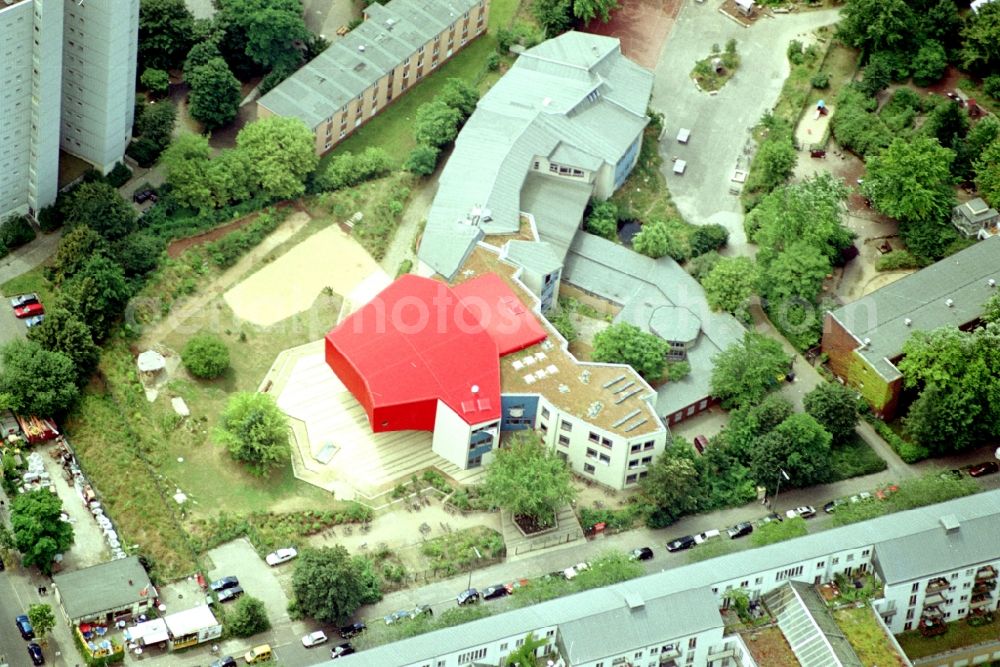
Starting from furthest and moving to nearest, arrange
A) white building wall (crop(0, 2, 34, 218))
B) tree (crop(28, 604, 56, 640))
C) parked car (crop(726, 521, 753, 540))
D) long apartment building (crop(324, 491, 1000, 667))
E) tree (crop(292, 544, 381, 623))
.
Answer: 1. white building wall (crop(0, 2, 34, 218))
2. parked car (crop(726, 521, 753, 540))
3. tree (crop(292, 544, 381, 623))
4. tree (crop(28, 604, 56, 640))
5. long apartment building (crop(324, 491, 1000, 667))

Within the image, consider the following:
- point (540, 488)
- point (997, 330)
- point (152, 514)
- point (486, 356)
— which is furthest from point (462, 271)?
point (997, 330)

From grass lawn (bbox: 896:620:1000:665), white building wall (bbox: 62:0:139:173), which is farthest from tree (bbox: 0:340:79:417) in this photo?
grass lawn (bbox: 896:620:1000:665)

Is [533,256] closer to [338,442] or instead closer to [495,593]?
[338,442]

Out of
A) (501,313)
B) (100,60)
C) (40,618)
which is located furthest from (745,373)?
(100,60)

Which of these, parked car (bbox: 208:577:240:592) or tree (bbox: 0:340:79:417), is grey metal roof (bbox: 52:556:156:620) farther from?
tree (bbox: 0:340:79:417)

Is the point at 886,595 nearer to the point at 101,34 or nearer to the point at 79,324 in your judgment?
the point at 79,324

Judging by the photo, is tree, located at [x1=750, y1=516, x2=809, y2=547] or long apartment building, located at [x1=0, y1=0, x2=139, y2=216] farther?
long apartment building, located at [x1=0, y1=0, x2=139, y2=216]
